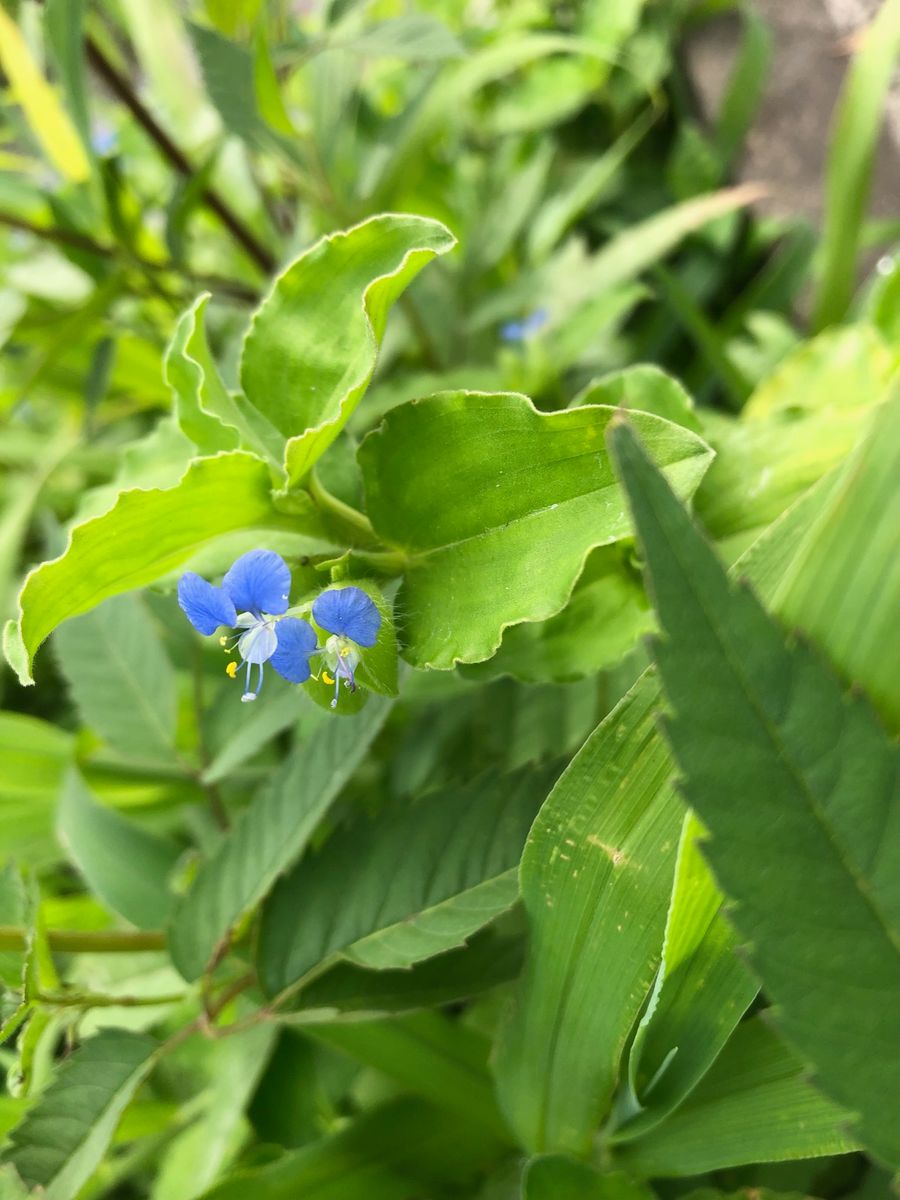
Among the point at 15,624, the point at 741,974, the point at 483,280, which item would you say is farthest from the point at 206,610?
the point at 483,280

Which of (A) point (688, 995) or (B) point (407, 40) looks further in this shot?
(B) point (407, 40)

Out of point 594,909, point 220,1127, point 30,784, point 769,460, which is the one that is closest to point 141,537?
point 594,909

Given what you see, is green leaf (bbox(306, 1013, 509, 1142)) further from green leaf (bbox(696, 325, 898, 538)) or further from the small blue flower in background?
the small blue flower in background

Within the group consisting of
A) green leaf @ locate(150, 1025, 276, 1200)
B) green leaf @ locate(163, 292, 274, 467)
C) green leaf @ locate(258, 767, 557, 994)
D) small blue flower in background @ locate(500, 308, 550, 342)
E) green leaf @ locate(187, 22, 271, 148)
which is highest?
green leaf @ locate(187, 22, 271, 148)

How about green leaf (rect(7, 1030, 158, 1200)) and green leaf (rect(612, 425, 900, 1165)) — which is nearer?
green leaf (rect(612, 425, 900, 1165))

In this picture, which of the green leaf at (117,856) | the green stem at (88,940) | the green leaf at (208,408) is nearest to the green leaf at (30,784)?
the green leaf at (117,856)

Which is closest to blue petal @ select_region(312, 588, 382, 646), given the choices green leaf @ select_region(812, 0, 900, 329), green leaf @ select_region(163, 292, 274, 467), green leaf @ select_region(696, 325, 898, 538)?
green leaf @ select_region(163, 292, 274, 467)

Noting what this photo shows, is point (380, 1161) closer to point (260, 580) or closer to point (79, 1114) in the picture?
point (79, 1114)
